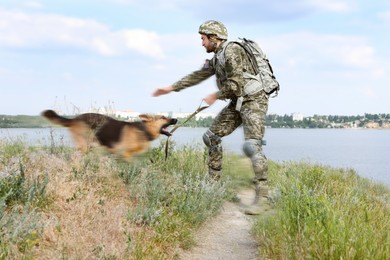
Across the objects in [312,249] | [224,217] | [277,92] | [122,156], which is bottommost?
[224,217]

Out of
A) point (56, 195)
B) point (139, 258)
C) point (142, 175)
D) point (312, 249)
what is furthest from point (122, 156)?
point (312, 249)

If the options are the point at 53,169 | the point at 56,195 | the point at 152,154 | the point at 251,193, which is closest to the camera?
the point at 56,195

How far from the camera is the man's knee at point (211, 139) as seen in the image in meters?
7.31

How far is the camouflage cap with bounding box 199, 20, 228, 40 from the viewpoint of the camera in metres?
6.72

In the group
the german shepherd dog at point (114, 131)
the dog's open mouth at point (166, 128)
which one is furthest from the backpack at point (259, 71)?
the german shepherd dog at point (114, 131)

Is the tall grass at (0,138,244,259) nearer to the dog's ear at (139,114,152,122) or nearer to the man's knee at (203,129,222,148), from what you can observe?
the man's knee at (203,129,222,148)

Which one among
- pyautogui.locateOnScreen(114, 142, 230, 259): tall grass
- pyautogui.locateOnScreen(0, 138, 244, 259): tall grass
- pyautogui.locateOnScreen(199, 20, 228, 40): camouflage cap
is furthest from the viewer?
pyautogui.locateOnScreen(199, 20, 228, 40): camouflage cap

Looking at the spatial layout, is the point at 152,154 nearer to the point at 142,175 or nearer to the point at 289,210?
the point at 142,175

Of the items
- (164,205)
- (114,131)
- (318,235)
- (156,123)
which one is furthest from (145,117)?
(318,235)

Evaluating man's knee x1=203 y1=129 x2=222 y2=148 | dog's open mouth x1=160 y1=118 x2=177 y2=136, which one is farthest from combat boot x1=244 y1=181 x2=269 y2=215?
dog's open mouth x1=160 y1=118 x2=177 y2=136

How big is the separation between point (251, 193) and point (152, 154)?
85.7 inches

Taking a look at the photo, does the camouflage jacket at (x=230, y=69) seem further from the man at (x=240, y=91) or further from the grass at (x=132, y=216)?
the grass at (x=132, y=216)

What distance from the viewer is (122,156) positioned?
631cm

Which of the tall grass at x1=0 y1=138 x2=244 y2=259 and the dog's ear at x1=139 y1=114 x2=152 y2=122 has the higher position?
the dog's ear at x1=139 y1=114 x2=152 y2=122
